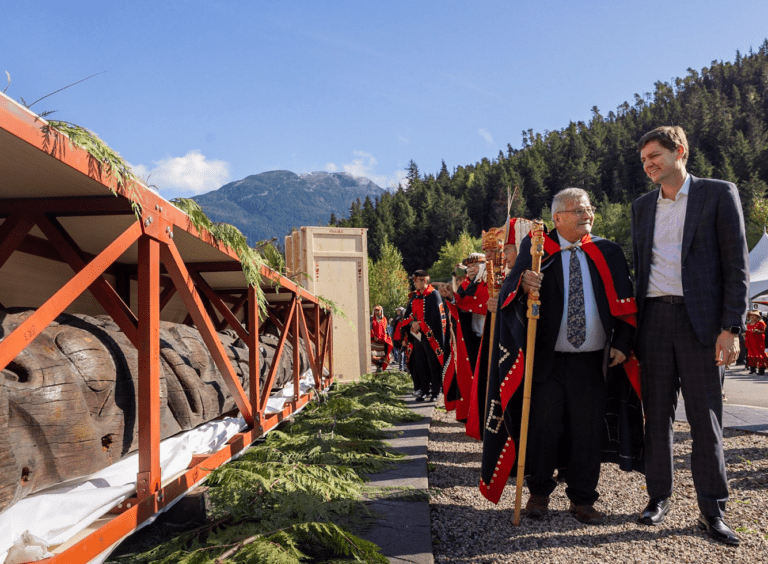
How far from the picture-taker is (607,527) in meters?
3.18

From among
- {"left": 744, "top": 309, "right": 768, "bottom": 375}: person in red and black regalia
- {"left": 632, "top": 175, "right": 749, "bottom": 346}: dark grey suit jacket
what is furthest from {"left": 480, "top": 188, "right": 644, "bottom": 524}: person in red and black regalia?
{"left": 744, "top": 309, "right": 768, "bottom": 375}: person in red and black regalia

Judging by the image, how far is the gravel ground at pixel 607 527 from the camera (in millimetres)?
2797

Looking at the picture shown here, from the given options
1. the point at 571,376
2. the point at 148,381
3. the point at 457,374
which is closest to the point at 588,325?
the point at 571,376

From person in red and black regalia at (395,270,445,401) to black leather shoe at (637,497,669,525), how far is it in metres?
5.89

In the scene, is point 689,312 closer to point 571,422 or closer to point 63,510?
point 571,422

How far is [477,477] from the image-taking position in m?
4.50

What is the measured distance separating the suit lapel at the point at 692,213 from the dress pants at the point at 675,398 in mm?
325

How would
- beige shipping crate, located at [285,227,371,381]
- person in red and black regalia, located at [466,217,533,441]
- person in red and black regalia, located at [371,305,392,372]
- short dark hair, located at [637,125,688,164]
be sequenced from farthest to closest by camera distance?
person in red and black regalia, located at [371,305,392,372], beige shipping crate, located at [285,227,371,381], person in red and black regalia, located at [466,217,533,441], short dark hair, located at [637,125,688,164]

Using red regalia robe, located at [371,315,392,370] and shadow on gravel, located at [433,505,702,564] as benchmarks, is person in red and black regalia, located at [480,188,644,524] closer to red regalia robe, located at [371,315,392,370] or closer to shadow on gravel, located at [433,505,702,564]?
shadow on gravel, located at [433,505,702,564]

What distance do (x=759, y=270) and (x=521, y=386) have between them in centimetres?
2061

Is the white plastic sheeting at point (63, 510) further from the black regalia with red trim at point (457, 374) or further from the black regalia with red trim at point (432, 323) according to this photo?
the black regalia with red trim at point (432, 323)

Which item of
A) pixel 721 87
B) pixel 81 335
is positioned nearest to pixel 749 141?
pixel 721 87

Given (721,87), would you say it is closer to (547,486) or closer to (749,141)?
(749,141)

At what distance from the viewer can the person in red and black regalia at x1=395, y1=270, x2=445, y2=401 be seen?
9203mm
